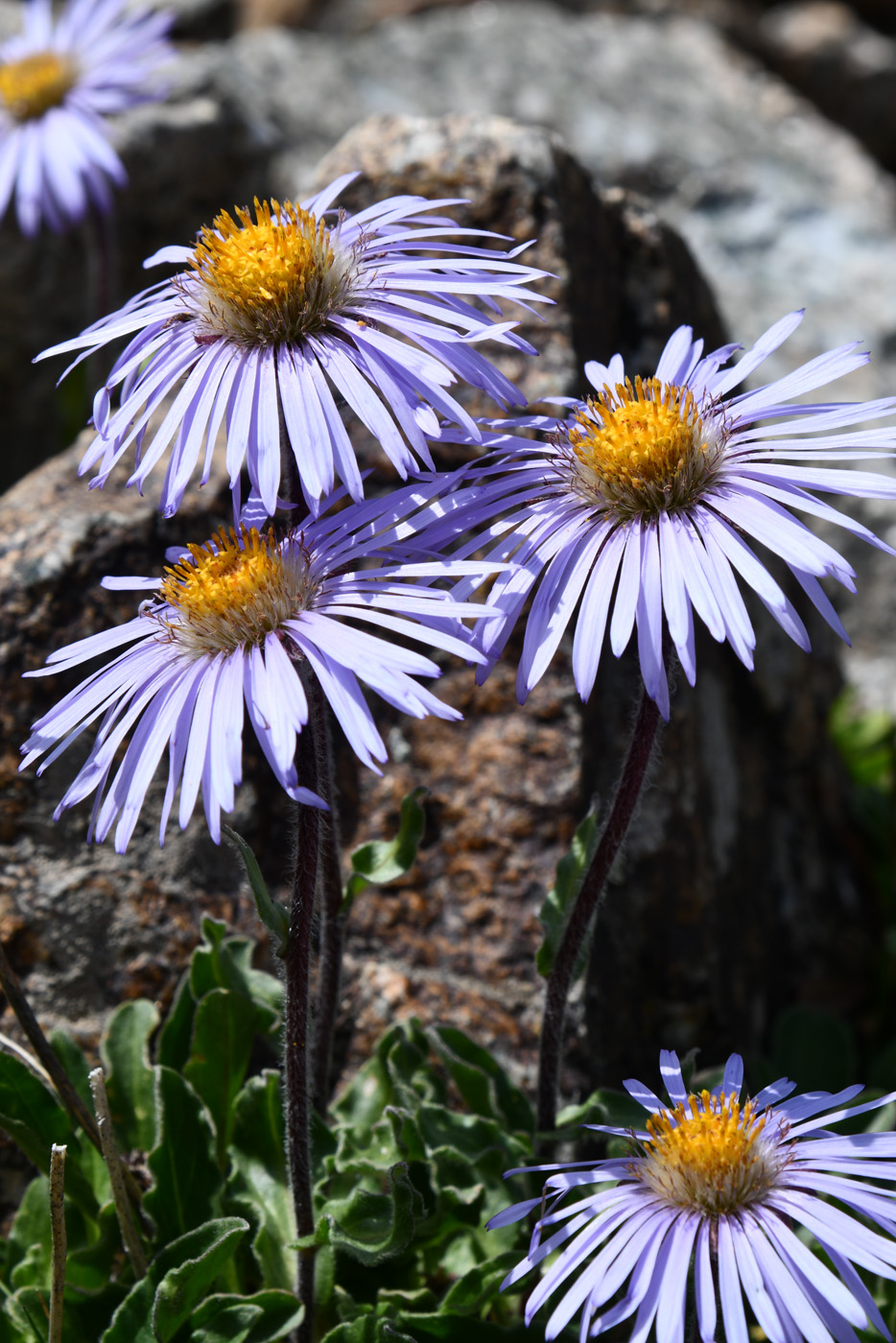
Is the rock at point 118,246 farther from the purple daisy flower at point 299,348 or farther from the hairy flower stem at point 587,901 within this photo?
the hairy flower stem at point 587,901

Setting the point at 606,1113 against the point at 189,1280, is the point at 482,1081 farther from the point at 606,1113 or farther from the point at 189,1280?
the point at 189,1280

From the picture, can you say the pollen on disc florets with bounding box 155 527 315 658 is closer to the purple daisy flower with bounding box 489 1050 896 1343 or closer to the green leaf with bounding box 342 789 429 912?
the green leaf with bounding box 342 789 429 912

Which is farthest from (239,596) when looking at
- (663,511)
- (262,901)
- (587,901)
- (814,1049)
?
(814,1049)

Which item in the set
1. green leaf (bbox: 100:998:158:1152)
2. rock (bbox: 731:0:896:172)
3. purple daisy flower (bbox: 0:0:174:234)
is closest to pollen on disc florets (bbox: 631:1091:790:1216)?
green leaf (bbox: 100:998:158:1152)

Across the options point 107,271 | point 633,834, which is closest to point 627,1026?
point 633,834

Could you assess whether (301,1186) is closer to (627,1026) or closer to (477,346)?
(627,1026)

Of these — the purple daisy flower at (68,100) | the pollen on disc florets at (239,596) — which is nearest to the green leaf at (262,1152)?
the pollen on disc florets at (239,596)
